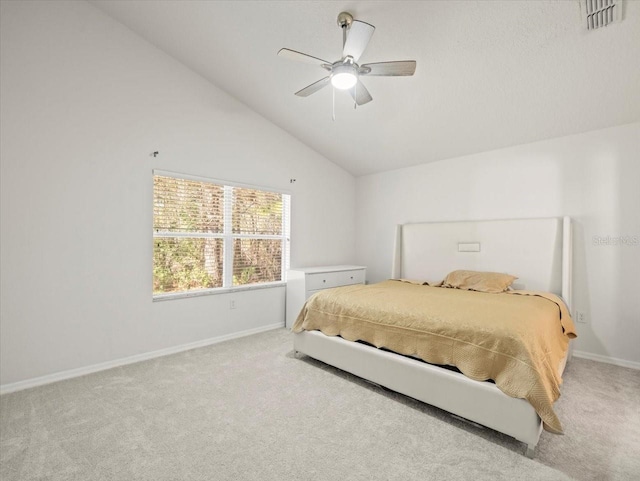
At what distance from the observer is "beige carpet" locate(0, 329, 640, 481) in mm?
1578

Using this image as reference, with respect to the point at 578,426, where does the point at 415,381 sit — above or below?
above

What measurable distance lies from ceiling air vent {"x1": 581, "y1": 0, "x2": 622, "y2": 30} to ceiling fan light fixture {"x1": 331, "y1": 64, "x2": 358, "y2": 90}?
4.98ft

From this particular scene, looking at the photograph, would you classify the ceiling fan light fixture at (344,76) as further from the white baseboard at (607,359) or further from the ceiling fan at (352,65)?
the white baseboard at (607,359)

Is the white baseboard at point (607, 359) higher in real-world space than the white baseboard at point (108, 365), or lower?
lower

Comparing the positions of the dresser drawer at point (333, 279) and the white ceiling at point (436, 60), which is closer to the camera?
the white ceiling at point (436, 60)

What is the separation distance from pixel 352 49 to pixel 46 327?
10.6ft

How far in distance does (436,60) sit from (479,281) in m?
2.25

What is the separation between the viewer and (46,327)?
2.56 metres

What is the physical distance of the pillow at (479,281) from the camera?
3.26 m

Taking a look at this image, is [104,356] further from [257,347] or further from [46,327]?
[257,347]

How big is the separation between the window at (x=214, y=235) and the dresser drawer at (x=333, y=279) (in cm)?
53

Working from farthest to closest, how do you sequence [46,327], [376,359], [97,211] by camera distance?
[97,211]
[46,327]
[376,359]

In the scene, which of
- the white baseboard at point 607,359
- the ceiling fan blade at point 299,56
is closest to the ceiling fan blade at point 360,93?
the ceiling fan blade at point 299,56

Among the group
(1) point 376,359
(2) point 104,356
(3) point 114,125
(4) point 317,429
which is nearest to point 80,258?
(2) point 104,356
